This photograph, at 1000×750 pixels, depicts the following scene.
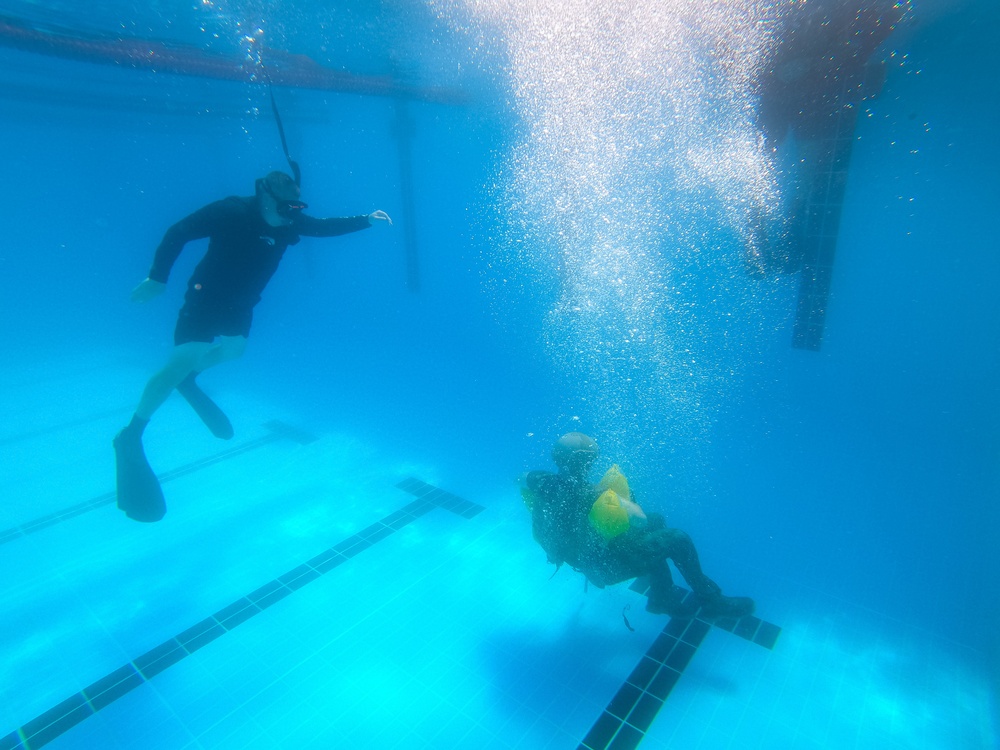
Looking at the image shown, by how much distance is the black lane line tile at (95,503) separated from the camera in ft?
18.7

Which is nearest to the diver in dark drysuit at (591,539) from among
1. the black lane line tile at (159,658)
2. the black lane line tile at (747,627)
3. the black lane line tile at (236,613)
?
the black lane line tile at (747,627)

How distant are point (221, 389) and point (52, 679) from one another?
8.25 meters

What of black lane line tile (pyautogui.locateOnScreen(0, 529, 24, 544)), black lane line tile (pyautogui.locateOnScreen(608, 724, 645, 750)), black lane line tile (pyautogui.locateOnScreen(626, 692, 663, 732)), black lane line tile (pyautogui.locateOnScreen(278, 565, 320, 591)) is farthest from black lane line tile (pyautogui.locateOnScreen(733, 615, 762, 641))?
black lane line tile (pyautogui.locateOnScreen(0, 529, 24, 544))

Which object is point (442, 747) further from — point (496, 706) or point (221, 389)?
point (221, 389)

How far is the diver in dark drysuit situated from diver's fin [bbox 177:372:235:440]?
3245mm

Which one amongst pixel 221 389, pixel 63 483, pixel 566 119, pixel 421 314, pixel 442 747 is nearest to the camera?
pixel 442 747

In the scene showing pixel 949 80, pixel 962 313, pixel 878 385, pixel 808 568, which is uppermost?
pixel 949 80

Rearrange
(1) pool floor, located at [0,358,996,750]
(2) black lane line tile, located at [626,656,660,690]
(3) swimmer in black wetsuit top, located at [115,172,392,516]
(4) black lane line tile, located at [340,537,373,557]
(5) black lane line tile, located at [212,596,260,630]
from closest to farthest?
1. (1) pool floor, located at [0,358,996,750]
2. (2) black lane line tile, located at [626,656,660,690]
3. (3) swimmer in black wetsuit top, located at [115,172,392,516]
4. (5) black lane line tile, located at [212,596,260,630]
5. (4) black lane line tile, located at [340,537,373,557]

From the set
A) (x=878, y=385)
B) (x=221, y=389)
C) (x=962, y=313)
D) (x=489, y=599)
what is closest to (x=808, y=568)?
(x=878, y=385)

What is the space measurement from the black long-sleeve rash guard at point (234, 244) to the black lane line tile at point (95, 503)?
3.95 m

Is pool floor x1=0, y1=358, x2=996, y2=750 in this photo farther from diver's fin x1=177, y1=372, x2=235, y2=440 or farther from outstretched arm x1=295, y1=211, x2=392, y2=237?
outstretched arm x1=295, y1=211, x2=392, y2=237

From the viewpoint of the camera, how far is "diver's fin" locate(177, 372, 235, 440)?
15.5 ft

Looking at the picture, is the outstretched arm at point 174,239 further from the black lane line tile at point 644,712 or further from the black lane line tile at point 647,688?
the black lane line tile at point 644,712

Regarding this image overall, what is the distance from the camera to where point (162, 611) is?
435cm
